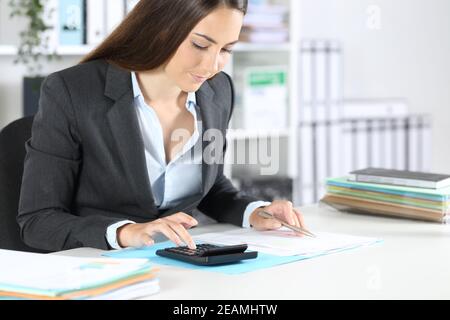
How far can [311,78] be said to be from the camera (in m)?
3.85

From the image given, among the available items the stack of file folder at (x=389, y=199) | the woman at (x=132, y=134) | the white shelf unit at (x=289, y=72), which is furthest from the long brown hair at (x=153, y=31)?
the white shelf unit at (x=289, y=72)

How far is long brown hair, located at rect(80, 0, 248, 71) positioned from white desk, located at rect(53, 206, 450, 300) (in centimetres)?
50

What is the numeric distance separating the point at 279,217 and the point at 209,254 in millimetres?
408

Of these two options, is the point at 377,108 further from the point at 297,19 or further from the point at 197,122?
the point at 197,122

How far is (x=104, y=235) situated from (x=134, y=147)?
11.5 inches

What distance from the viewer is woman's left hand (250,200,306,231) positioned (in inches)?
69.6

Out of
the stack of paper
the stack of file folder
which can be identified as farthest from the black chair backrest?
the stack of file folder

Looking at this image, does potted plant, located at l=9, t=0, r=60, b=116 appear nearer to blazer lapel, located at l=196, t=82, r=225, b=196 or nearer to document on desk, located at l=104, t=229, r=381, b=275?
blazer lapel, located at l=196, t=82, r=225, b=196

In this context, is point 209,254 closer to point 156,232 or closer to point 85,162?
point 156,232

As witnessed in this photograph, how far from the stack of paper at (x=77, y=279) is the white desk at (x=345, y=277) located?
39 millimetres

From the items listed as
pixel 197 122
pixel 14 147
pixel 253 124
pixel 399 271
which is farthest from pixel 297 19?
pixel 399 271

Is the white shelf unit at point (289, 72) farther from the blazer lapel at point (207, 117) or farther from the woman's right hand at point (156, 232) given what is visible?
the woman's right hand at point (156, 232)

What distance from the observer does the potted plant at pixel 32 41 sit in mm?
2928

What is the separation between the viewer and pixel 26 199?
1734 mm
